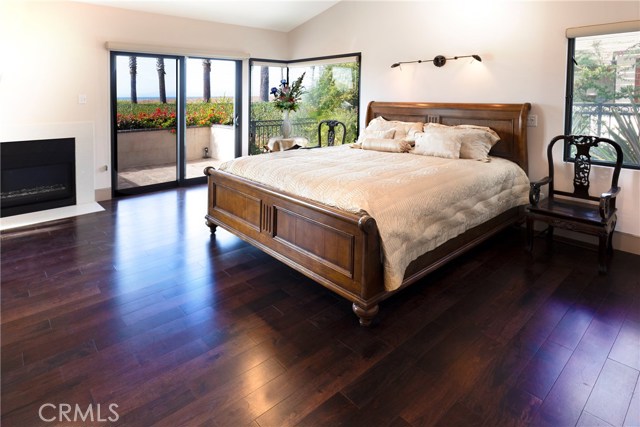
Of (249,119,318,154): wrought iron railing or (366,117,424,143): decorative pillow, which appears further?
(249,119,318,154): wrought iron railing

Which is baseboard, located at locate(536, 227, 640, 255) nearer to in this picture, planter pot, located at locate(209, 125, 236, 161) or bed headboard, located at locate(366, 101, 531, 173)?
bed headboard, located at locate(366, 101, 531, 173)

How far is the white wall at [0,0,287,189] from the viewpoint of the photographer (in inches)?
172

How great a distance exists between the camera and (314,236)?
2.81m

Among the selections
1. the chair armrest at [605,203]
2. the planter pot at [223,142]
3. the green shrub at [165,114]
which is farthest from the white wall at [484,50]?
the planter pot at [223,142]

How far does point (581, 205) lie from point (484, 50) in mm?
1956

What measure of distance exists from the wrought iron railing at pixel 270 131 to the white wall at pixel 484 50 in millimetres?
1409

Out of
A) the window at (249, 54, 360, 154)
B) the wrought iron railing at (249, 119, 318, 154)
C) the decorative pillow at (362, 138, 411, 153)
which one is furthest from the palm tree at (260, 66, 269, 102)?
the decorative pillow at (362, 138, 411, 153)

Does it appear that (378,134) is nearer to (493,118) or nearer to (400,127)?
(400,127)

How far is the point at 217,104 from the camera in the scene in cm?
648

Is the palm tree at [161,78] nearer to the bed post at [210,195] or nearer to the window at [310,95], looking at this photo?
the window at [310,95]

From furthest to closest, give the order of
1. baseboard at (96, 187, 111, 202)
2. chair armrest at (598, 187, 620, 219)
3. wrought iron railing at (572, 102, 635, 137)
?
baseboard at (96, 187, 111, 202) → wrought iron railing at (572, 102, 635, 137) → chair armrest at (598, 187, 620, 219)

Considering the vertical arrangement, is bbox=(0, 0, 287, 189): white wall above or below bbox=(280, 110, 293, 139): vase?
above

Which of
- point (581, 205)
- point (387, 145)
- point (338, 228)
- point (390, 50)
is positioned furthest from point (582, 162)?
point (390, 50)

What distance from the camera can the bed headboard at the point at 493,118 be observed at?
4209 millimetres
